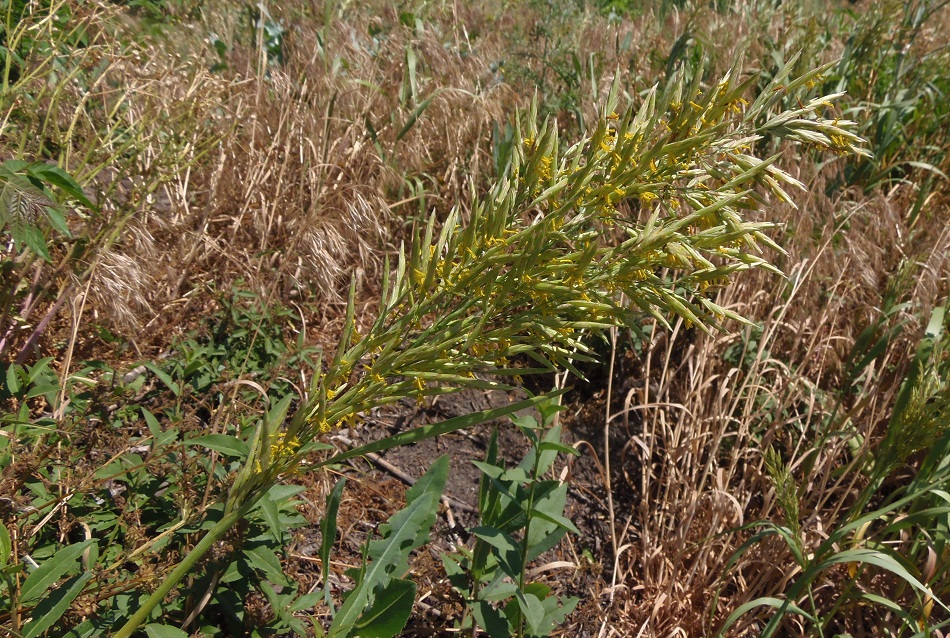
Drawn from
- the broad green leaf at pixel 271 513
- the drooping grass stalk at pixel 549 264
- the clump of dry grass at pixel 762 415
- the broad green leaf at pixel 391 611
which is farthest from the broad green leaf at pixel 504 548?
the clump of dry grass at pixel 762 415

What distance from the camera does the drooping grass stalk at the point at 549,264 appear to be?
1238mm

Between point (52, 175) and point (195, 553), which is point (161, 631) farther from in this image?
point (52, 175)

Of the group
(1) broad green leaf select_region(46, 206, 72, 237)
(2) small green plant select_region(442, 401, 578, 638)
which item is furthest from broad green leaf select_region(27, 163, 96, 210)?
(2) small green plant select_region(442, 401, 578, 638)

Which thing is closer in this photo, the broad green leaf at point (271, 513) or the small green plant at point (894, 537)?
the broad green leaf at point (271, 513)

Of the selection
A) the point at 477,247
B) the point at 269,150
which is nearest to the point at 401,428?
the point at 269,150

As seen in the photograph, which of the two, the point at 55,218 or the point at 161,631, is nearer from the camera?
the point at 161,631

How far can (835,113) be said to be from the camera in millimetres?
4199

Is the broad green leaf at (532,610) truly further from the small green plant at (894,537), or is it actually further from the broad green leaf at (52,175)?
the broad green leaf at (52,175)

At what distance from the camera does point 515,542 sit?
1.79 m

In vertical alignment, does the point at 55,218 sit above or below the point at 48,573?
above

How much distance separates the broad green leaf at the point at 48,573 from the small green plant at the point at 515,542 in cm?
89

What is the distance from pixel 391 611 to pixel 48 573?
723 mm

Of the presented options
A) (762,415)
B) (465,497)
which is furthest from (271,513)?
(762,415)

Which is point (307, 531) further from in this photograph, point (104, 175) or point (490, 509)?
point (104, 175)
